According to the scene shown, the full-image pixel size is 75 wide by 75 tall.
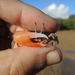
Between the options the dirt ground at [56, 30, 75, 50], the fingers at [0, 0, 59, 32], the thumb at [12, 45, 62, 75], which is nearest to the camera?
the thumb at [12, 45, 62, 75]

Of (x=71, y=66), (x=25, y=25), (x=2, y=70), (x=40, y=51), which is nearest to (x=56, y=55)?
(x=40, y=51)

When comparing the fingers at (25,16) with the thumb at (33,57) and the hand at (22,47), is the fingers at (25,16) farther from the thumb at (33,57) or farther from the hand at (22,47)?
the thumb at (33,57)

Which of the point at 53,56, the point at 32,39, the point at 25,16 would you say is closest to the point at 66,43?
the point at 25,16

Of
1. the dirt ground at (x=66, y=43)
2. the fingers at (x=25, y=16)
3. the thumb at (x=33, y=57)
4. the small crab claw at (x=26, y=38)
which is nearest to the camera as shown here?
the thumb at (x=33, y=57)

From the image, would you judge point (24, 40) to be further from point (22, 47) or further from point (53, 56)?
point (53, 56)

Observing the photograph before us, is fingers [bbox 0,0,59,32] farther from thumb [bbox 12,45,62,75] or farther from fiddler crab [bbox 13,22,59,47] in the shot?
thumb [bbox 12,45,62,75]

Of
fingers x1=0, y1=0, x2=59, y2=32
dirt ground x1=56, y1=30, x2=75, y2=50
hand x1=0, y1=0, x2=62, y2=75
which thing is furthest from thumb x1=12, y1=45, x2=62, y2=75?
dirt ground x1=56, y1=30, x2=75, y2=50

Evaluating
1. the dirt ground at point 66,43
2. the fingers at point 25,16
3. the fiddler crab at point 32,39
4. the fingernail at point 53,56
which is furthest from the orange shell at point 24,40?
the dirt ground at point 66,43
